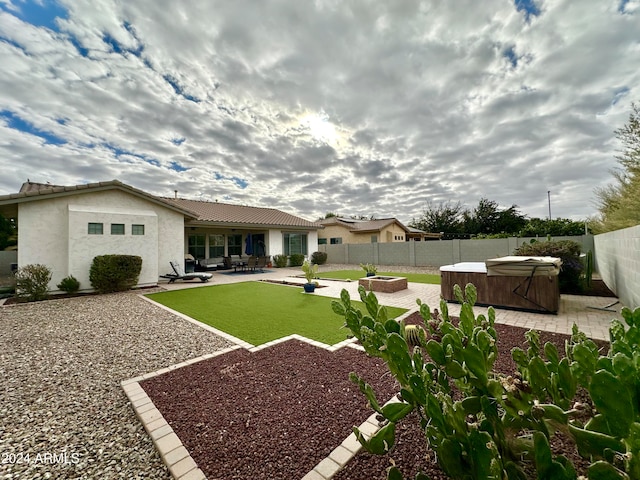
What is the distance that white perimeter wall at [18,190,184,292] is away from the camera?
8945mm

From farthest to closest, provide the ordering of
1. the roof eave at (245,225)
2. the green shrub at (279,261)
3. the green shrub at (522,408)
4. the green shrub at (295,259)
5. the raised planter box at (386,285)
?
the green shrub at (295,259), the green shrub at (279,261), the roof eave at (245,225), the raised planter box at (386,285), the green shrub at (522,408)

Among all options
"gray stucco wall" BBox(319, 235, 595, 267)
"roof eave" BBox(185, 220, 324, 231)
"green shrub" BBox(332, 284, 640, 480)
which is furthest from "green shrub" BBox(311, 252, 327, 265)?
"green shrub" BBox(332, 284, 640, 480)

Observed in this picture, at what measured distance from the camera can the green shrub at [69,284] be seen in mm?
9086

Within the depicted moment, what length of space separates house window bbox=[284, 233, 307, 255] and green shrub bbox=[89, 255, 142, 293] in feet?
34.7

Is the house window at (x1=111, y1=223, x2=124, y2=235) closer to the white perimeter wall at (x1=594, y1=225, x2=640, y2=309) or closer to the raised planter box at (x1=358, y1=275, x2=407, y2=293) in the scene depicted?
the raised planter box at (x1=358, y1=275, x2=407, y2=293)

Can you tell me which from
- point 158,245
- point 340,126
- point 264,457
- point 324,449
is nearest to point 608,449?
point 324,449

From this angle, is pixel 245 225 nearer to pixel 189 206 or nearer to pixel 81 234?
pixel 189 206

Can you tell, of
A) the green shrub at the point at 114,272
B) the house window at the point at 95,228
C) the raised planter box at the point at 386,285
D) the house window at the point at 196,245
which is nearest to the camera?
the raised planter box at the point at 386,285

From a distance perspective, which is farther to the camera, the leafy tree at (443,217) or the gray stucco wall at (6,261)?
the leafy tree at (443,217)

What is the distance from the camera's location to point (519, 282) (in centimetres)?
648

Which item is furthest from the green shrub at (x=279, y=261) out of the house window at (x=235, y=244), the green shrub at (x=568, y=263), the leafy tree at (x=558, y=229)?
the leafy tree at (x=558, y=229)

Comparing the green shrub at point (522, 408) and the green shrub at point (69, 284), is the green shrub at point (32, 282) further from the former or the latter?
the green shrub at point (522, 408)

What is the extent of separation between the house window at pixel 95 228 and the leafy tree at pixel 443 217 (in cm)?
3733

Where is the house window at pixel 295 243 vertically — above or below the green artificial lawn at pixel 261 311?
above
